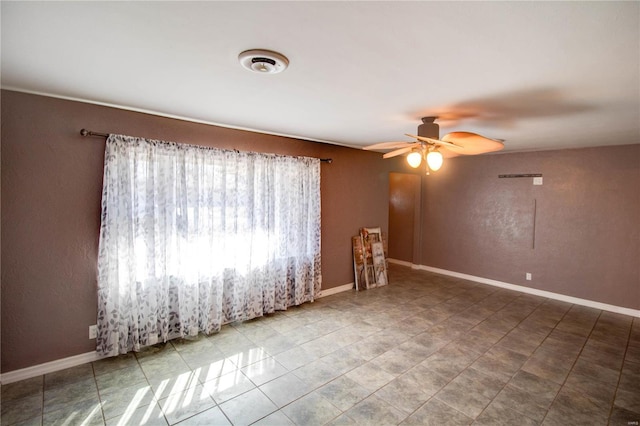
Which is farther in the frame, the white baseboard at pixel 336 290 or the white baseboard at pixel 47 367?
the white baseboard at pixel 336 290

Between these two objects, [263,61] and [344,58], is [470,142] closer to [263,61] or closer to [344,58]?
[344,58]

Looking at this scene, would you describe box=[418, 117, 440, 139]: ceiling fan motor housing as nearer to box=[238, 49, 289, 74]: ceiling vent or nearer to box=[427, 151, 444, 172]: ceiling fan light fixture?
box=[427, 151, 444, 172]: ceiling fan light fixture

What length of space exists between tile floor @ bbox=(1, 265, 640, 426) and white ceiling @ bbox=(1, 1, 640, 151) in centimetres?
237

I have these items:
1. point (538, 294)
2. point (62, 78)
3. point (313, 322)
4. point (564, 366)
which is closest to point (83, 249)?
point (62, 78)

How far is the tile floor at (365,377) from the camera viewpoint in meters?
2.16

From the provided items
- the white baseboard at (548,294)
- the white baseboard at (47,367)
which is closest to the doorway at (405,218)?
the white baseboard at (548,294)

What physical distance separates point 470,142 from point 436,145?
0.35 m

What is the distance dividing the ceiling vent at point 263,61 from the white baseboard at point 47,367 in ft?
9.80

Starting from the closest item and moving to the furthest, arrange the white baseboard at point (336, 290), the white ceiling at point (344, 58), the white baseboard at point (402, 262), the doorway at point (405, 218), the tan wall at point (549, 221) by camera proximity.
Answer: the white ceiling at point (344, 58), the tan wall at point (549, 221), the white baseboard at point (336, 290), the doorway at point (405, 218), the white baseboard at point (402, 262)

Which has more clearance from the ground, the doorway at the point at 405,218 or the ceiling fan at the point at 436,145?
the ceiling fan at the point at 436,145

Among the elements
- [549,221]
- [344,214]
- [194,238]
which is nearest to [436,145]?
[344,214]

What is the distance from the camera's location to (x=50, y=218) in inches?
102

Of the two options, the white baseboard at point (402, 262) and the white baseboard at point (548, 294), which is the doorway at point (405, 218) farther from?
the white baseboard at point (548, 294)

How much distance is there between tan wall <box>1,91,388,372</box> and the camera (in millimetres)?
2438
